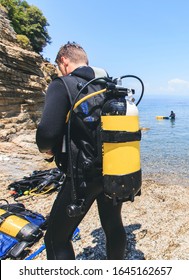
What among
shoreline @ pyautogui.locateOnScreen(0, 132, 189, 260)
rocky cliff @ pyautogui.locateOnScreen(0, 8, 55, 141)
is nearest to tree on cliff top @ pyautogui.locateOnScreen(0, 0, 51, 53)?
rocky cliff @ pyautogui.locateOnScreen(0, 8, 55, 141)

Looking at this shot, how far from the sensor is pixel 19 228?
3.87m

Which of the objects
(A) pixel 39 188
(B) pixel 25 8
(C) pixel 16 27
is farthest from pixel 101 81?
(B) pixel 25 8

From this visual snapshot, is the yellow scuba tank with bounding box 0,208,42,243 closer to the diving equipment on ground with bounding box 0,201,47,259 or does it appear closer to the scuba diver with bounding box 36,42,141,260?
the diving equipment on ground with bounding box 0,201,47,259

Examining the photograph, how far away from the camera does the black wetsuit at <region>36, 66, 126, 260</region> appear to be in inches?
78.5

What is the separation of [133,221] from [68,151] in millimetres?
3111

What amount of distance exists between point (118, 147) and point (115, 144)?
35mm

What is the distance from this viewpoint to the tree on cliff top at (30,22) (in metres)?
27.1

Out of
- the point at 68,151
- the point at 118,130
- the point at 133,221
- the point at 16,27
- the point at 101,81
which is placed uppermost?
the point at 16,27

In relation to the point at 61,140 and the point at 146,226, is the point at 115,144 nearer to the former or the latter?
the point at 61,140

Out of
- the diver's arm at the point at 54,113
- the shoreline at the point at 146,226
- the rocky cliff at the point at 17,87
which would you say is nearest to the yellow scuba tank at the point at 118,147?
the diver's arm at the point at 54,113

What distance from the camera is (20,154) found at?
1157cm

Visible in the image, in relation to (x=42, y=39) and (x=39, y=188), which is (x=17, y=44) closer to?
(x=39, y=188)

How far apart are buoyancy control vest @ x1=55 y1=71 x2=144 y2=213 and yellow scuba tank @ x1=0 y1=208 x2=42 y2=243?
214 centimetres

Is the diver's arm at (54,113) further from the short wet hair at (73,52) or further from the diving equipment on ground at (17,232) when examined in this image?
the diving equipment on ground at (17,232)
